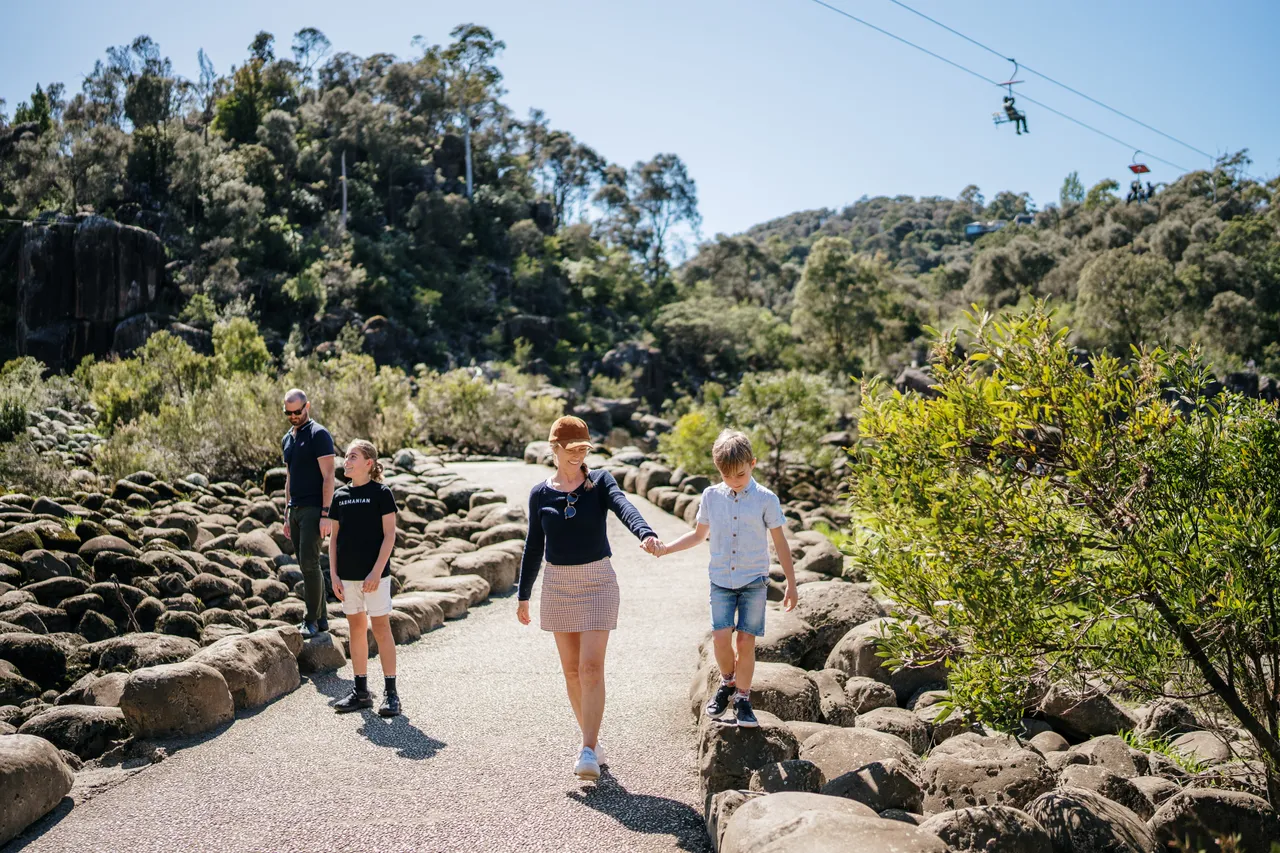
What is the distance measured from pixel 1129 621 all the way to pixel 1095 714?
1711 mm

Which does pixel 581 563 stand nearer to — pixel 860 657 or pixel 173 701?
pixel 173 701

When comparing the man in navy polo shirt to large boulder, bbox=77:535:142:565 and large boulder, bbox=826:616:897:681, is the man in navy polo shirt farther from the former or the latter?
large boulder, bbox=826:616:897:681

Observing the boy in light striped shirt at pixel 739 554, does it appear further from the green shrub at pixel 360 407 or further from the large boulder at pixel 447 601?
the green shrub at pixel 360 407

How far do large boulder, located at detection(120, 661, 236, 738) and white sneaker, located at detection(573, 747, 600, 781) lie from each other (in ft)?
8.31

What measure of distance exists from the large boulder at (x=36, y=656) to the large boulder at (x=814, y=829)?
206 inches

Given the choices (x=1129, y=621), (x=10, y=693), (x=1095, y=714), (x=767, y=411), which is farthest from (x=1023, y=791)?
(x=767, y=411)

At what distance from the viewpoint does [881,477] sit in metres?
5.09

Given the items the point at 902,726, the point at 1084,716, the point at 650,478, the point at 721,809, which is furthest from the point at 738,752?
the point at 650,478

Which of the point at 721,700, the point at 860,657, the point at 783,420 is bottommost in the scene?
the point at 860,657

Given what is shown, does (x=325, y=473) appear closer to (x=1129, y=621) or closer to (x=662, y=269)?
(x=1129, y=621)

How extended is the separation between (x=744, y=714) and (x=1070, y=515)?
195 centimetres

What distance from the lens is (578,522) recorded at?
4.96m

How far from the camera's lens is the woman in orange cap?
4.97 metres

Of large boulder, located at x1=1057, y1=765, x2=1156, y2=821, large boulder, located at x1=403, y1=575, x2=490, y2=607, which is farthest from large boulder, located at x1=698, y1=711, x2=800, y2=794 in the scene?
large boulder, located at x1=403, y1=575, x2=490, y2=607
